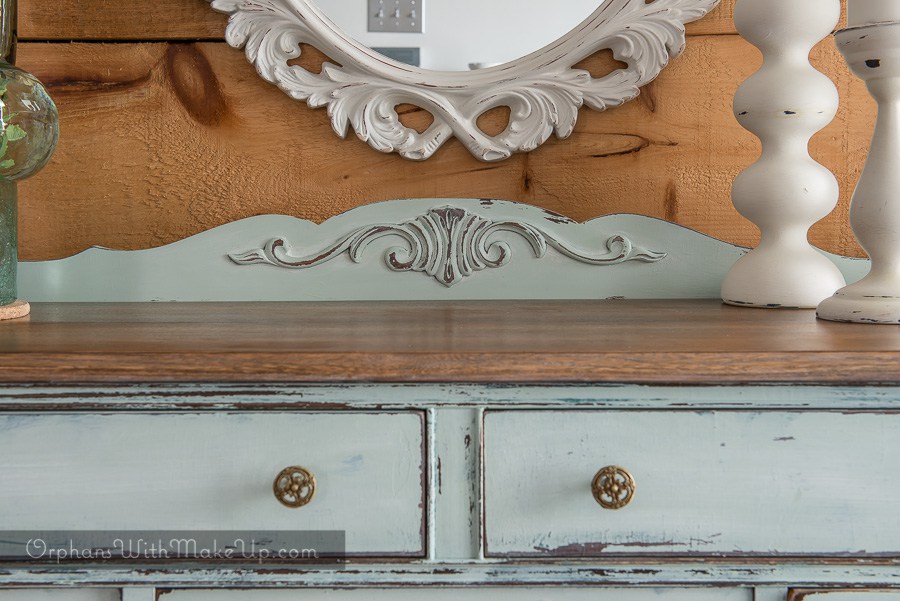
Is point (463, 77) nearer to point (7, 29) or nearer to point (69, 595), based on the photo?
point (7, 29)

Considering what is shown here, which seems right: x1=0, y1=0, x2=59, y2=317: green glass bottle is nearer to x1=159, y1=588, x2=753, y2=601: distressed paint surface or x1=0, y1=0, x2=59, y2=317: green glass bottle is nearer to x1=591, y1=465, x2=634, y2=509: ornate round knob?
x1=159, y1=588, x2=753, y2=601: distressed paint surface

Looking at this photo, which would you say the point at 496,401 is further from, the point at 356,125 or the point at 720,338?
the point at 356,125

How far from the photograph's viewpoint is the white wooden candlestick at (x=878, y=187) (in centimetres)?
74

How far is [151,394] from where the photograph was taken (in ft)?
1.95

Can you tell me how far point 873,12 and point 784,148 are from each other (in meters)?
0.21

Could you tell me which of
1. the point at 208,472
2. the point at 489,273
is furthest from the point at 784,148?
the point at 208,472

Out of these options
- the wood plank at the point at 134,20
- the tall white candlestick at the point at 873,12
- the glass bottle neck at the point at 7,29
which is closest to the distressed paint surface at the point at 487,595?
the tall white candlestick at the point at 873,12

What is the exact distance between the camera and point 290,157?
107 centimetres

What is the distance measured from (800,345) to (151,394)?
525 mm

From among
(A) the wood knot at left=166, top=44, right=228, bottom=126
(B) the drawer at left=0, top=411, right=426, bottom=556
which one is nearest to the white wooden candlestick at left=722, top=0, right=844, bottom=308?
(B) the drawer at left=0, top=411, right=426, bottom=556

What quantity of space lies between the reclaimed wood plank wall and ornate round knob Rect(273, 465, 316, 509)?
55 cm

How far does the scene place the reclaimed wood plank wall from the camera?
3.48ft

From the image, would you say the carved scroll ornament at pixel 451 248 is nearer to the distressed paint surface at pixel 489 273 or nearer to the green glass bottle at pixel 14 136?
the distressed paint surface at pixel 489 273

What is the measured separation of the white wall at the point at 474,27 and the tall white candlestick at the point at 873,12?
0.37 metres
